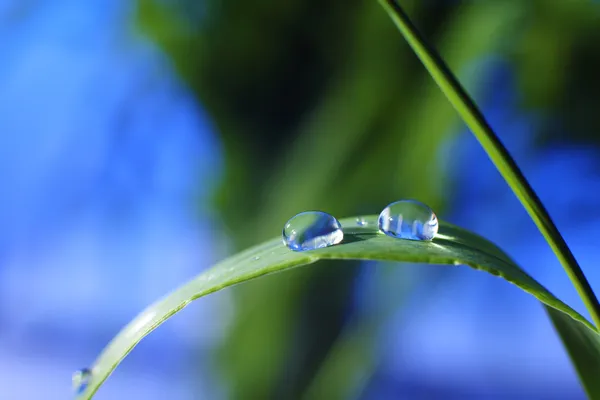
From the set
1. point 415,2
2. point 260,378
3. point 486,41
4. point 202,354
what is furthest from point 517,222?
point 202,354

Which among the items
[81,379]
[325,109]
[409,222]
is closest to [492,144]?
[409,222]

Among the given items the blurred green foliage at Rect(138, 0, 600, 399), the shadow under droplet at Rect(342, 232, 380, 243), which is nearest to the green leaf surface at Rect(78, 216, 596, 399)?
the shadow under droplet at Rect(342, 232, 380, 243)

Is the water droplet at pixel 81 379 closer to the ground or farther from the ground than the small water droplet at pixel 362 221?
closer to the ground

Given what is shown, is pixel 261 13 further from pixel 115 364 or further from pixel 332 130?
pixel 115 364

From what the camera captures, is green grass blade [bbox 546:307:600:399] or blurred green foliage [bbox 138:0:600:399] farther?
blurred green foliage [bbox 138:0:600:399]

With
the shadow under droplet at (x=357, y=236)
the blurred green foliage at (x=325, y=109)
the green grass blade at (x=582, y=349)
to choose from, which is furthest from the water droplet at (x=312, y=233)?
the blurred green foliage at (x=325, y=109)

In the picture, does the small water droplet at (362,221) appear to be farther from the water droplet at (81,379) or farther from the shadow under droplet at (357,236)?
the water droplet at (81,379)

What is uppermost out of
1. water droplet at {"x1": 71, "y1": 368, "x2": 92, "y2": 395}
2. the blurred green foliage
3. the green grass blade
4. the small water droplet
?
Result: the blurred green foliage

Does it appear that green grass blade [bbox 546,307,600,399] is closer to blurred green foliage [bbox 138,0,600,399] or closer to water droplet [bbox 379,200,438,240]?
water droplet [bbox 379,200,438,240]
